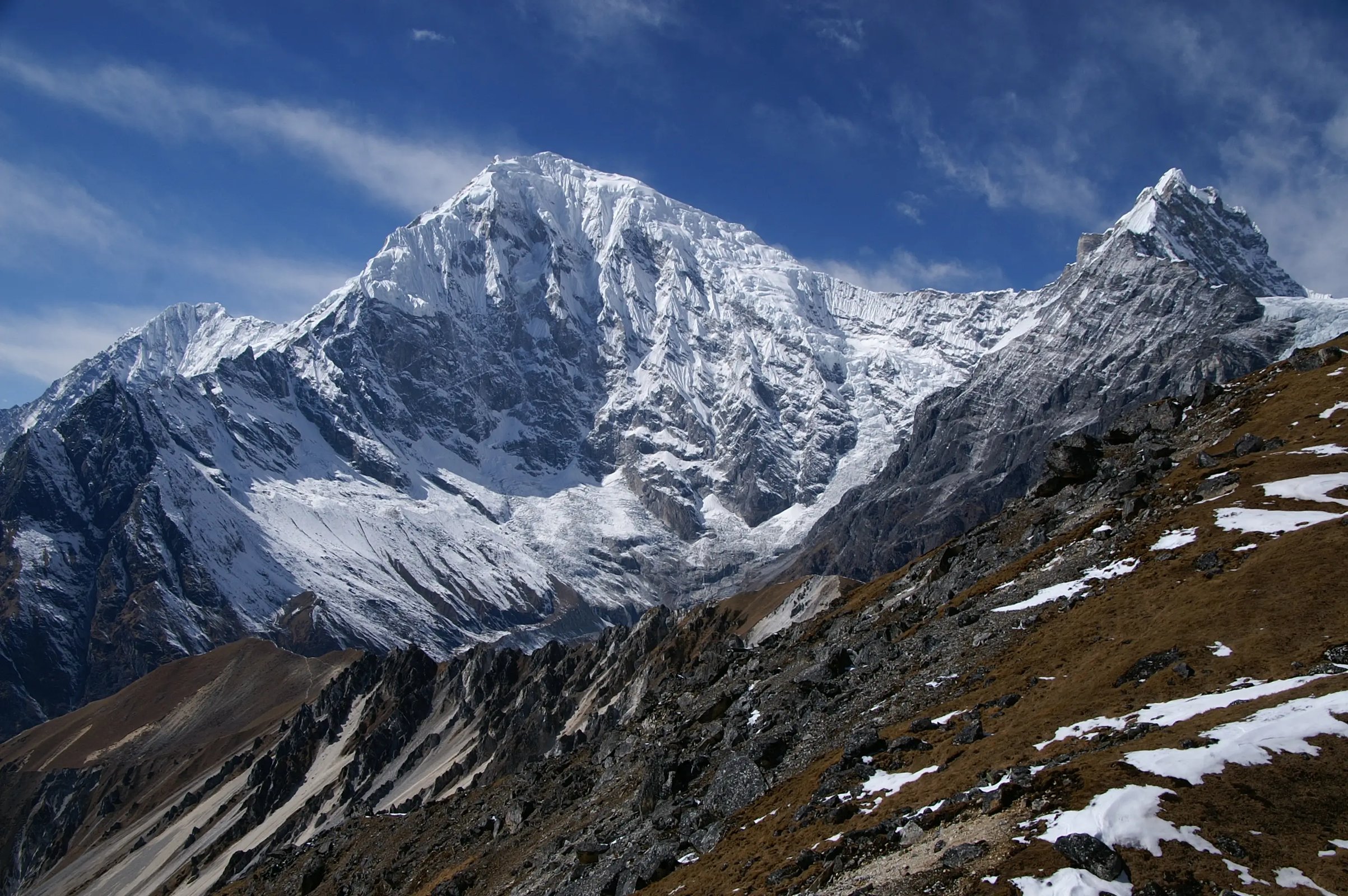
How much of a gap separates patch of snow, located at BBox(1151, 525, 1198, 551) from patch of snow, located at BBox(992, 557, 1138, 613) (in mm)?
1656

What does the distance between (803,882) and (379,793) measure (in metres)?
145

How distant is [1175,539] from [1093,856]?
33.5 meters

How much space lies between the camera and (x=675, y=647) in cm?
16750

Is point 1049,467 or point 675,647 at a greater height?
point 1049,467

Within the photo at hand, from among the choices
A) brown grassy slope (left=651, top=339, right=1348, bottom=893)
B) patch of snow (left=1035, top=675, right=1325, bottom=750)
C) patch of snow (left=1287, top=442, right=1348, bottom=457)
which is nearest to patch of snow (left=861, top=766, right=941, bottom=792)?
brown grassy slope (left=651, top=339, right=1348, bottom=893)

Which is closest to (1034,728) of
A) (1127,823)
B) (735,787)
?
(1127,823)

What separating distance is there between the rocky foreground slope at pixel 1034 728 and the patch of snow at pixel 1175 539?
221 mm

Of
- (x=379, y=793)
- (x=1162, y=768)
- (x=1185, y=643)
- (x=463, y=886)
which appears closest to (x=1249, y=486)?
(x=1185, y=643)

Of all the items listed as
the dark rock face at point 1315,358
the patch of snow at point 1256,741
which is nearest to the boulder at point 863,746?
the patch of snow at point 1256,741

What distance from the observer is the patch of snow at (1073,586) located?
2287 inches

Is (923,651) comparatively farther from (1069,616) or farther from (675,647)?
(675,647)

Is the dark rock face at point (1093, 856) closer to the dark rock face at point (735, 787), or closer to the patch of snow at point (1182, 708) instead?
the patch of snow at point (1182, 708)

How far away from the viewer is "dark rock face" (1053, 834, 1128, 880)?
96.6ft

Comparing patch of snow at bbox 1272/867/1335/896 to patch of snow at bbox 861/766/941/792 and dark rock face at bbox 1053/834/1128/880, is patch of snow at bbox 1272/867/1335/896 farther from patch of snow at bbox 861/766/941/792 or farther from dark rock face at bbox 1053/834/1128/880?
patch of snow at bbox 861/766/941/792
